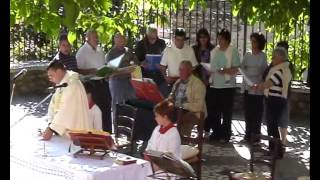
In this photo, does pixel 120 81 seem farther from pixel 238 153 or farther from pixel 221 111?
pixel 238 153

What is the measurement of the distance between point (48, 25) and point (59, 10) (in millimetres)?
605

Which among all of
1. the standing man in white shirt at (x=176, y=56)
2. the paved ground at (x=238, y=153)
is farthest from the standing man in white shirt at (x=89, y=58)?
the paved ground at (x=238, y=153)

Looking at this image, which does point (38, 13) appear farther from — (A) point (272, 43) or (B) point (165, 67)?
(A) point (272, 43)

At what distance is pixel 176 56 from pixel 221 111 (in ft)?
3.57

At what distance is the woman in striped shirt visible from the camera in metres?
8.09

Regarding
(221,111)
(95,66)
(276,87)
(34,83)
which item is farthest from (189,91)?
(34,83)

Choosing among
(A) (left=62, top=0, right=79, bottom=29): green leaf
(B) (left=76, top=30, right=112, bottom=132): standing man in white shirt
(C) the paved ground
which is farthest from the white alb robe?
(A) (left=62, top=0, right=79, bottom=29): green leaf

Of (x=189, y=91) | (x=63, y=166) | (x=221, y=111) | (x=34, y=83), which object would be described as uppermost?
(x=34, y=83)

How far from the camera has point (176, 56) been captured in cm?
941

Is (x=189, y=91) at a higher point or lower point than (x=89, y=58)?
lower

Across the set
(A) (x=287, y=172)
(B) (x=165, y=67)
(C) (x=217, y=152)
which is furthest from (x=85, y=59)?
Answer: (A) (x=287, y=172)

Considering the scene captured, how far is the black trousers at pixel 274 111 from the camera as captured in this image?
27.3ft

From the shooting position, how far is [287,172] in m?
7.89

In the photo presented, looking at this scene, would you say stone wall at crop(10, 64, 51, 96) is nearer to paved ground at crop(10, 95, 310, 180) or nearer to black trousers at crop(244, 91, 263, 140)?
paved ground at crop(10, 95, 310, 180)
